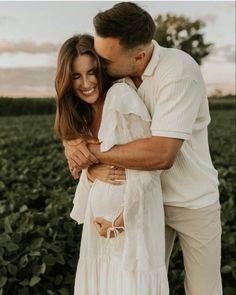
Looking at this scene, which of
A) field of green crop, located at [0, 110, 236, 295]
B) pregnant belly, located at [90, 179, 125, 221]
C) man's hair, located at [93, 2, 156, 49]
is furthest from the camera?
field of green crop, located at [0, 110, 236, 295]

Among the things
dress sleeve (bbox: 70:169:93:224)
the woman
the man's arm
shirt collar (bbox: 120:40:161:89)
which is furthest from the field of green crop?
shirt collar (bbox: 120:40:161:89)

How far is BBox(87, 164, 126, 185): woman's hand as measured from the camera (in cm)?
237

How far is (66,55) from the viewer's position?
2320 mm

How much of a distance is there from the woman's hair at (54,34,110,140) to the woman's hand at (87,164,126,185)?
0.16 m

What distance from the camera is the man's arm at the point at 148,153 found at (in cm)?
221

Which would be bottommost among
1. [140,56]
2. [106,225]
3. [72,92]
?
[106,225]

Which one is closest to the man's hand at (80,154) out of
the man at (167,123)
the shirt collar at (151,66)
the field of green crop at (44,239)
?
the man at (167,123)

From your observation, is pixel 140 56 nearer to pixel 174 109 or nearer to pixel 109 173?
pixel 174 109

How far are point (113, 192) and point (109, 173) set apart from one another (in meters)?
0.08

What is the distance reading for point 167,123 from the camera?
2.18 m

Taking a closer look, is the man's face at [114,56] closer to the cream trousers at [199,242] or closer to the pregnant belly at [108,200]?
the pregnant belly at [108,200]

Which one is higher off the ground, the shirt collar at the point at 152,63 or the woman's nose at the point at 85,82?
the shirt collar at the point at 152,63

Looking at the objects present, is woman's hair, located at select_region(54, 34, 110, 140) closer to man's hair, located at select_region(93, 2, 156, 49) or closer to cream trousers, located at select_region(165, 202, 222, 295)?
man's hair, located at select_region(93, 2, 156, 49)

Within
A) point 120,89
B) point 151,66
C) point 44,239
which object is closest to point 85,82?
point 120,89
